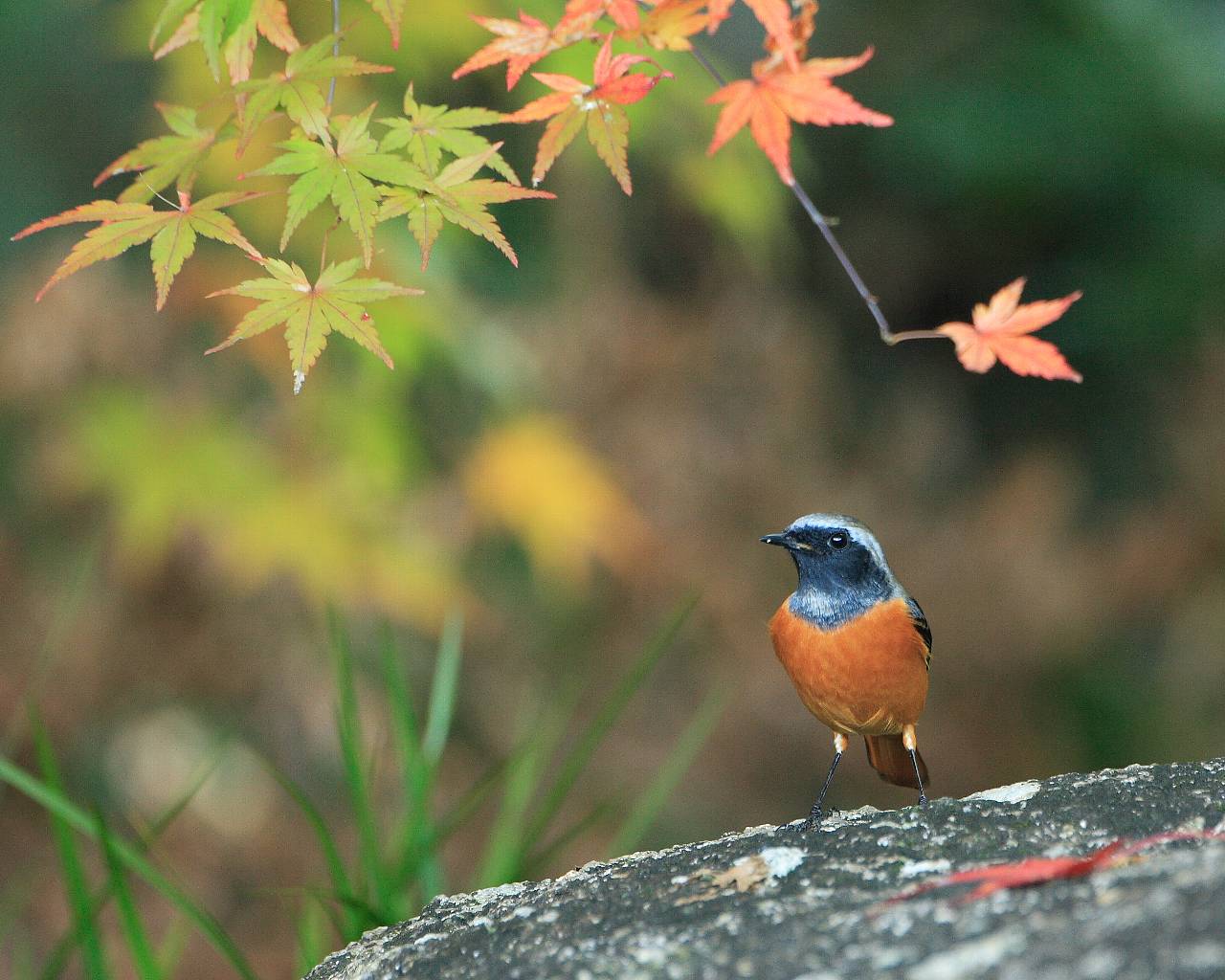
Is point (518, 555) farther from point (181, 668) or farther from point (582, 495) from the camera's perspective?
point (582, 495)

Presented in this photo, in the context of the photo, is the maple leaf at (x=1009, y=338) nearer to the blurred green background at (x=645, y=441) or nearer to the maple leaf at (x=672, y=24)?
the maple leaf at (x=672, y=24)

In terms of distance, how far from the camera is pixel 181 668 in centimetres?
584

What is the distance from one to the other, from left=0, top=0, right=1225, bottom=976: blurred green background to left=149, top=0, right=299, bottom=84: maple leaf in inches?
52.8

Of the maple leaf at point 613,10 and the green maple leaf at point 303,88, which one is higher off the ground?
the green maple leaf at point 303,88

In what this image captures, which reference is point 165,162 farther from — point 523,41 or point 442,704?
point 442,704

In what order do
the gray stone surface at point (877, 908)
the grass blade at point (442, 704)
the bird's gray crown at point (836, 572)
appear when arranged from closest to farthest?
the gray stone surface at point (877, 908) → the bird's gray crown at point (836, 572) → the grass blade at point (442, 704)

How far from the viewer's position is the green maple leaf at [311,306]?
1990 mm

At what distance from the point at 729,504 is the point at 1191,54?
3.13 m

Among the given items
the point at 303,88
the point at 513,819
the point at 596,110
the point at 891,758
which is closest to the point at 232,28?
the point at 303,88

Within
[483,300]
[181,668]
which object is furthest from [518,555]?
[181,668]

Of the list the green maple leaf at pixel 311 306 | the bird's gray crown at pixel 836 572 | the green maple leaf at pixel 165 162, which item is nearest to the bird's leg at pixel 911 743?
the bird's gray crown at pixel 836 572

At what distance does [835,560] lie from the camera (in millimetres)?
2596

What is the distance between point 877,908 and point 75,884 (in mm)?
1554

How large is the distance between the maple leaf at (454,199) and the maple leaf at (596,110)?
2.7 inches
